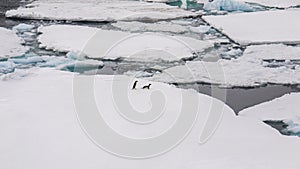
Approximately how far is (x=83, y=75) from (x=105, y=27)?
8.12 ft

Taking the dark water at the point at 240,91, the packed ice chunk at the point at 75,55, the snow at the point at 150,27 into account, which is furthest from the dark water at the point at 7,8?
the dark water at the point at 240,91

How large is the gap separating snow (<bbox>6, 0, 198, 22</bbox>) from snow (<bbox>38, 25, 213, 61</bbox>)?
929mm

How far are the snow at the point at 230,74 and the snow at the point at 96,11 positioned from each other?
2.64 metres

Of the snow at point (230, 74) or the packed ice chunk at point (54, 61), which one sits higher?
the packed ice chunk at point (54, 61)

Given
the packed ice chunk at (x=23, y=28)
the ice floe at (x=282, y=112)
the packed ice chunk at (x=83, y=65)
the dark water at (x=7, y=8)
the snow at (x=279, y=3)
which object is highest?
the dark water at (x=7, y=8)

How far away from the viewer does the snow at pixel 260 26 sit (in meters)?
5.95

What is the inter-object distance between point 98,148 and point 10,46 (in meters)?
3.09

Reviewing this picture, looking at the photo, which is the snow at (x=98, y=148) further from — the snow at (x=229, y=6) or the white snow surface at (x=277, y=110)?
the snow at (x=229, y=6)

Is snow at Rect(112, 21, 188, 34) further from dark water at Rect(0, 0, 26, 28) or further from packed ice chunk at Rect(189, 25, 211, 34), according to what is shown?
dark water at Rect(0, 0, 26, 28)

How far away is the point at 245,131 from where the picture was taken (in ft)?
10.8

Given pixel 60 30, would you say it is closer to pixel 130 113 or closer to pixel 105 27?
pixel 105 27

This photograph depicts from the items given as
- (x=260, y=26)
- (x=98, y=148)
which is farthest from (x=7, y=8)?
(x=98, y=148)

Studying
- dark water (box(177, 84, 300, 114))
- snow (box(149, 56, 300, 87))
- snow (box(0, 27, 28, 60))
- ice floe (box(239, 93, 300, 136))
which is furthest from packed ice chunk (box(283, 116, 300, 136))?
snow (box(0, 27, 28, 60))

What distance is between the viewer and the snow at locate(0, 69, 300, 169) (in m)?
2.75
